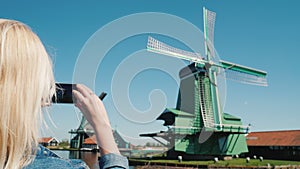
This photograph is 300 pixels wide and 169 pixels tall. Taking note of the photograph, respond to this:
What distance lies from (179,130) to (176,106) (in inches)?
107

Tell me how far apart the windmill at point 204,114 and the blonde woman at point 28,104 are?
62.8 feet

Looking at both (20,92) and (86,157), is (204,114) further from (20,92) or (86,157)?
(20,92)

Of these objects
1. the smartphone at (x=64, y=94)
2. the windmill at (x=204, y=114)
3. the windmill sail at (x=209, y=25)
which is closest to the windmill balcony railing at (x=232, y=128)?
the windmill at (x=204, y=114)

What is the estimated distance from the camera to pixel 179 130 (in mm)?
20266

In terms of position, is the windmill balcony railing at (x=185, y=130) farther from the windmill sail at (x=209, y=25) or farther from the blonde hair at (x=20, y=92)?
the blonde hair at (x=20, y=92)

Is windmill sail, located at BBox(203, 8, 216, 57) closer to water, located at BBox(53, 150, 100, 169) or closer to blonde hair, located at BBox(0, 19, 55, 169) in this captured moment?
water, located at BBox(53, 150, 100, 169)

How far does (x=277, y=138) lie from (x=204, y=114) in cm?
807

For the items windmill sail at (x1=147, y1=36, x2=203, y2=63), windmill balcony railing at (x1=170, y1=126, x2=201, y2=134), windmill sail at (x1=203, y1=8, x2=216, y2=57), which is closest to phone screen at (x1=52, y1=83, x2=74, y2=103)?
windmill sail at (x1=147, y1=36, x2=203, y2=63)

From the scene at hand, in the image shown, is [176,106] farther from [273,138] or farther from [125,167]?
[125,167]

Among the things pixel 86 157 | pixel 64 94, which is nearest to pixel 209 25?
pixel 86 157

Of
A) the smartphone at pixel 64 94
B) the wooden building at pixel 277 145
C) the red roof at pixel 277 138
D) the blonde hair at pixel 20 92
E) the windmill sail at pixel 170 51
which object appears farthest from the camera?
the red roof at pixel 277 138

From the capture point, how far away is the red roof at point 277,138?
23812 millimetres

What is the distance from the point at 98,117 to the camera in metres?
0.67

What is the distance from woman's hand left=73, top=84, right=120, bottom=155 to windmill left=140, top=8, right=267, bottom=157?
19.1 m
